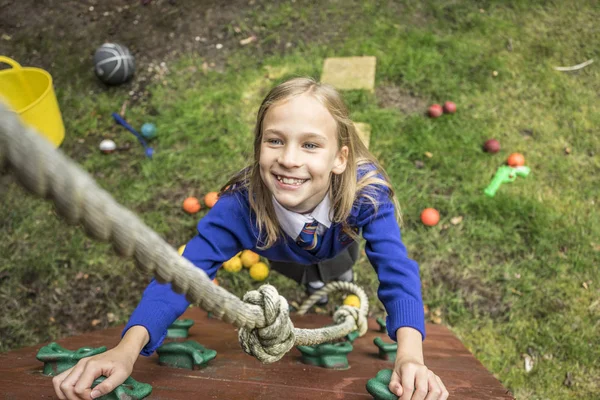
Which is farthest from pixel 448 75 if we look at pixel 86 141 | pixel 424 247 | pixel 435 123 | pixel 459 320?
pixel 86 141

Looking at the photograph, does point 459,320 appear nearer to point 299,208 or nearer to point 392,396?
point 299,208

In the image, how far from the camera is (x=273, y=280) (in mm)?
3061

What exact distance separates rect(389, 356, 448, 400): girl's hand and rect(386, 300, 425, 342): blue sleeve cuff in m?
0.25

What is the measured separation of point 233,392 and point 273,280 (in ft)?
5.93

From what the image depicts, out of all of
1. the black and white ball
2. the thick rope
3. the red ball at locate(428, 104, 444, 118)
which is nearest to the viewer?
the thick rope

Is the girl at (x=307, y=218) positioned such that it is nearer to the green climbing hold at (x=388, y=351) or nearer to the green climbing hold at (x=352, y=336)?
the green climbing hold at (x=388, y=351)

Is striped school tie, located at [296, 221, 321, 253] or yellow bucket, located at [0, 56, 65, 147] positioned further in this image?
yellow bucket, located at [0, 56, 65, 147]

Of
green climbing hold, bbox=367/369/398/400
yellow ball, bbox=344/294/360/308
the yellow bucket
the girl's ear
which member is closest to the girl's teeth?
the girl's ear

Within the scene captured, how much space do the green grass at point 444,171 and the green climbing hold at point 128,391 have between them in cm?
185

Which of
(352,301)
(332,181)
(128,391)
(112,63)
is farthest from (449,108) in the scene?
(128,391)

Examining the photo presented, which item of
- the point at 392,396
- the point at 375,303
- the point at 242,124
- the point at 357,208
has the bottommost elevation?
the point at 375,303

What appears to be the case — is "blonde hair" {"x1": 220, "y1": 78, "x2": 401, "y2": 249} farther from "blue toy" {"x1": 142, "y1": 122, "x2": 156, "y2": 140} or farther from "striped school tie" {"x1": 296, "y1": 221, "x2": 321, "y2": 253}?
"blue toy" {"x1": 142, "y1": 122, "x2": 156, "y2": 140}

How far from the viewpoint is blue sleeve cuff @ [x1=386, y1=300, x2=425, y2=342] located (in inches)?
62.5

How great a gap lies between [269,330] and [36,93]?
365cm
